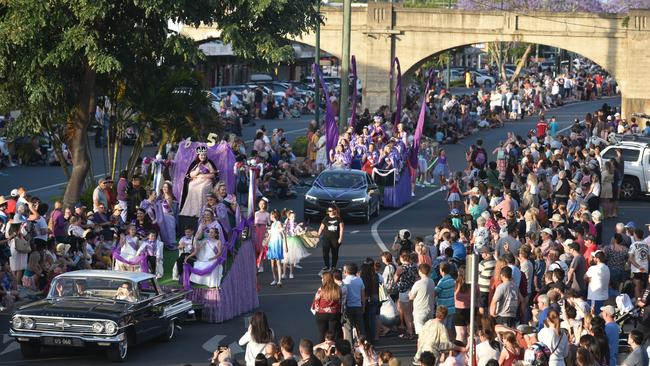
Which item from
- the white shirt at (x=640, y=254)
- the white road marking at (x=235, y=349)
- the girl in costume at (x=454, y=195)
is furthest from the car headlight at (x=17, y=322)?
the girl in costume at (x=454, y=195)

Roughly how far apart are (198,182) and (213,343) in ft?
18.0

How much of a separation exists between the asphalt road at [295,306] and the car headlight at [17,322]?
55 cm

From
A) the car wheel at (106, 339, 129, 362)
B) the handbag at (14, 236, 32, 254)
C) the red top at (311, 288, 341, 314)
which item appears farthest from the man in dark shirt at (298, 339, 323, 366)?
the handbag at (14, 236, 32, 254)

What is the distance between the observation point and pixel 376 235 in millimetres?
33688

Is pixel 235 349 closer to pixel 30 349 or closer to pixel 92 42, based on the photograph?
pixel 30 349

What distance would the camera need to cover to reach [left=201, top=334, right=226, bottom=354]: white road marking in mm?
21466

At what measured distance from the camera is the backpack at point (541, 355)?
56.7 feet

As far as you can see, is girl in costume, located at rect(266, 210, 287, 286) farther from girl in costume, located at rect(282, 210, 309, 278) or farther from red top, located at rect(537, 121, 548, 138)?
red top, located at rect(537, 121, 548, 138)

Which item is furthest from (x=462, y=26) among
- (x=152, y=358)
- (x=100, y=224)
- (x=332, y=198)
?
(x=152, y=358)

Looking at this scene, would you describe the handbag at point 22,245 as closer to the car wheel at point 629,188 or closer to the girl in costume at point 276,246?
the girl in costume at point 276,246

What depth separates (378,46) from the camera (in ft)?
200

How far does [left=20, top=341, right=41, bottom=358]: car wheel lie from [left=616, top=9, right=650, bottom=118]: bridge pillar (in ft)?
137

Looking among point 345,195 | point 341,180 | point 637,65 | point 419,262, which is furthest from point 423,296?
point 637,65

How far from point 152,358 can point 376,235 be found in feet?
44.3
